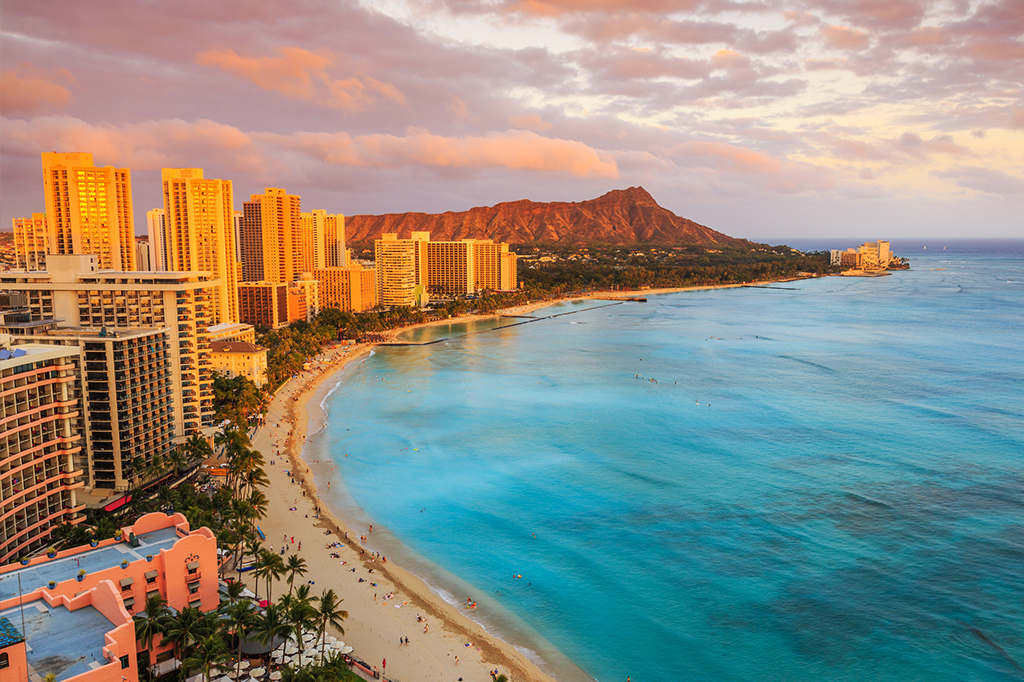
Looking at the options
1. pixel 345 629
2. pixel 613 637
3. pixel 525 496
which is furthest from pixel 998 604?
pixel 345 629

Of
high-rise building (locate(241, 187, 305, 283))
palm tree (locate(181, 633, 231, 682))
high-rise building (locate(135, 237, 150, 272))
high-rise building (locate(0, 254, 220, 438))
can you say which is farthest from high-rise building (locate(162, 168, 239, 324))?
palm tree (locate(181, 633, 231, 682))

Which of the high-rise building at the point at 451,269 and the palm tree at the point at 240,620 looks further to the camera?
the high-rise building at the point at 451,269

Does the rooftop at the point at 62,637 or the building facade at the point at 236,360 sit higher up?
the building facade at the point at 236,360

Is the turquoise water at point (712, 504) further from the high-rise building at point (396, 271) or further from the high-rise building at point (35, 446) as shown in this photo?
the high-rise building at point (396, 271)

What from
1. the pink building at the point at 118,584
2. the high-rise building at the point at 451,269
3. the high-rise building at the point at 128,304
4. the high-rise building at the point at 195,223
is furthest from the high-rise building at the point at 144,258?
the pink building at the point at 118,584

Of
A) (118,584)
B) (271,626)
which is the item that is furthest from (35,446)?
(271,626)

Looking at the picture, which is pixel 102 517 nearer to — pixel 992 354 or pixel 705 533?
pixel 705 533
